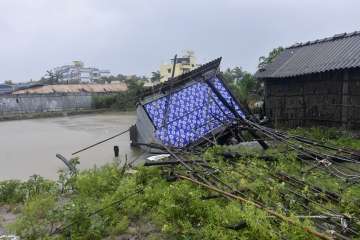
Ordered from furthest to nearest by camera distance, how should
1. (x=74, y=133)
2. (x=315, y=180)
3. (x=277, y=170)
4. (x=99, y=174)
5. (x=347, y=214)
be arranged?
1. (x=74, y=133)
2. (x=99, y=174)
3. (x=277, y=170)
4. (x=315, y=180)
5. (x=347, y=214)

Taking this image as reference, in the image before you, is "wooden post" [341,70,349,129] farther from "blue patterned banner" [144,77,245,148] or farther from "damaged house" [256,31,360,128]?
"blue patterned banner" [144,77,245,148]

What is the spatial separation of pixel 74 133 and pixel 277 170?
1768 centimetres

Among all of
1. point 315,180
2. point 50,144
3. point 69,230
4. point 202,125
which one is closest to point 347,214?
point 315,180

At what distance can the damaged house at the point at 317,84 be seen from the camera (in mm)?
11484

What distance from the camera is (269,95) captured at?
14734 mm

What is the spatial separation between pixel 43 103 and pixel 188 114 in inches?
1173

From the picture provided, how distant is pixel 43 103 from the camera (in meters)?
38.5

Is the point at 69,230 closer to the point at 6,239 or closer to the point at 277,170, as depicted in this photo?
the point at 6,239

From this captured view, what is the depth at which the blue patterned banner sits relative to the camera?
11984 mm

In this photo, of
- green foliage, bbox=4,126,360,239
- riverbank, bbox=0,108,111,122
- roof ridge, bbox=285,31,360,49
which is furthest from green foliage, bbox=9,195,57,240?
riverbank, bbox=0,108,111,122

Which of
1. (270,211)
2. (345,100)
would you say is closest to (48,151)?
(345,100)

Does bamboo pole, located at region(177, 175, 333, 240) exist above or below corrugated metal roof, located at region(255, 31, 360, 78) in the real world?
below

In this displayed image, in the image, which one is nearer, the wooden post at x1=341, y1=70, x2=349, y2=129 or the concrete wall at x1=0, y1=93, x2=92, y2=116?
the wooden post at x1=341, y1=70, x2=349, y2=129

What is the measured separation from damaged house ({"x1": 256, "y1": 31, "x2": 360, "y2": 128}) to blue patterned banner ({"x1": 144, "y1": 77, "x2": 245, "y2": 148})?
1905 millimetres
